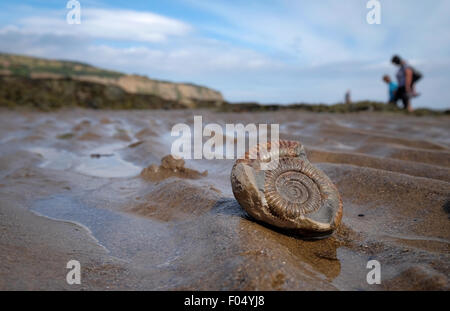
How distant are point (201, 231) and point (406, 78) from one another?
466 inches

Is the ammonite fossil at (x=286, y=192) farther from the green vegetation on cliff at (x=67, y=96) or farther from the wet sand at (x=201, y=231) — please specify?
the green vegetation on cliff at (x=67, y=96)

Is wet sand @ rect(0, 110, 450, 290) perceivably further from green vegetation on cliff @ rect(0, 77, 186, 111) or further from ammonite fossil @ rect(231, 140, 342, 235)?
green vegetation on cliff @ rect(0, 77, 186, 111)

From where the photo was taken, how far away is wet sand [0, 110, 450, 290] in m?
2.03

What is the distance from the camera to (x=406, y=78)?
1219 cm

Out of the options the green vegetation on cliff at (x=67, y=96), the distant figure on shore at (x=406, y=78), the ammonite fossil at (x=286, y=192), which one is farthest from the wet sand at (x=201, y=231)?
the green vegetation on cliff at (x=67, y=96)

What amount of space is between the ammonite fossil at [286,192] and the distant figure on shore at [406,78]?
11186 mm

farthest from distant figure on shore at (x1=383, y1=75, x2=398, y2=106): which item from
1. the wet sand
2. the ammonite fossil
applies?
the ammonite fossil

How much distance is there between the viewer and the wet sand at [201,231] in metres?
2.03

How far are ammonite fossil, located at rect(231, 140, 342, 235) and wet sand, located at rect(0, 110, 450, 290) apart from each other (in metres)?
0.15

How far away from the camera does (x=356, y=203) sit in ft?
11.9

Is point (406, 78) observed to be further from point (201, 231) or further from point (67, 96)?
point (67, 96)

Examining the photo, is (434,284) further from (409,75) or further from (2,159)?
(409,75)

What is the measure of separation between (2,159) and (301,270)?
200 inches
